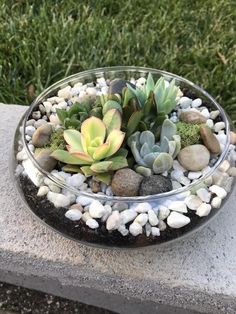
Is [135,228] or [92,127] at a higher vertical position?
[92,127]

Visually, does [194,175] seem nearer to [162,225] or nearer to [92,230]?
[162,225]

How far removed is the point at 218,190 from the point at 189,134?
152mm

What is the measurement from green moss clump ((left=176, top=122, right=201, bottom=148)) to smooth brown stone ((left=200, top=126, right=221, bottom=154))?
2 centimetres

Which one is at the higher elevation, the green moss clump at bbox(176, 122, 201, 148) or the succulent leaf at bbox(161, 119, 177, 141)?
the succulent leaf at bbox(161, 119, 177, 141)

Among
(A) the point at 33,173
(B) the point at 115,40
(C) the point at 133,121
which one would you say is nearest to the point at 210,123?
(C) the point at 133,121

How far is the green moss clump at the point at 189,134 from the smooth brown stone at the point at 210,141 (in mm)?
18

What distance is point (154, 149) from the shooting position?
1.28 metres

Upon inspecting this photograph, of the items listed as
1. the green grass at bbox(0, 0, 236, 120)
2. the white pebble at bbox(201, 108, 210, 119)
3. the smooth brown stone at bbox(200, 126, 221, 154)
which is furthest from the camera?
the green grass at bbox(0, 0, 236, 120)

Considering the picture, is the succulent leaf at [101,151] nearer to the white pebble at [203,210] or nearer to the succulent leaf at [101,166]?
the succulent leaf at [101,166]

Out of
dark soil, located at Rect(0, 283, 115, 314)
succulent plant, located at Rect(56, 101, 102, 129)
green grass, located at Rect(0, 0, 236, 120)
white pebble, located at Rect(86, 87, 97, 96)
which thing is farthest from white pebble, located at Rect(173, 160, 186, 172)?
green grass, located at Rect(0, 0, 236, 120)

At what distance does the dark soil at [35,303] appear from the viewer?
1.59m

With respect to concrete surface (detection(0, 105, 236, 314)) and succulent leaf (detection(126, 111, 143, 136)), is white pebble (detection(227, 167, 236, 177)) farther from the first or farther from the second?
succulent leaf (detection(126, 111, 143, 136))

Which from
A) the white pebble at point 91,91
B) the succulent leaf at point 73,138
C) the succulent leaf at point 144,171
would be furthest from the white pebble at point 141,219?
the white pebble at point 91,91

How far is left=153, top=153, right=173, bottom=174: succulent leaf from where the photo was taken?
124cm
